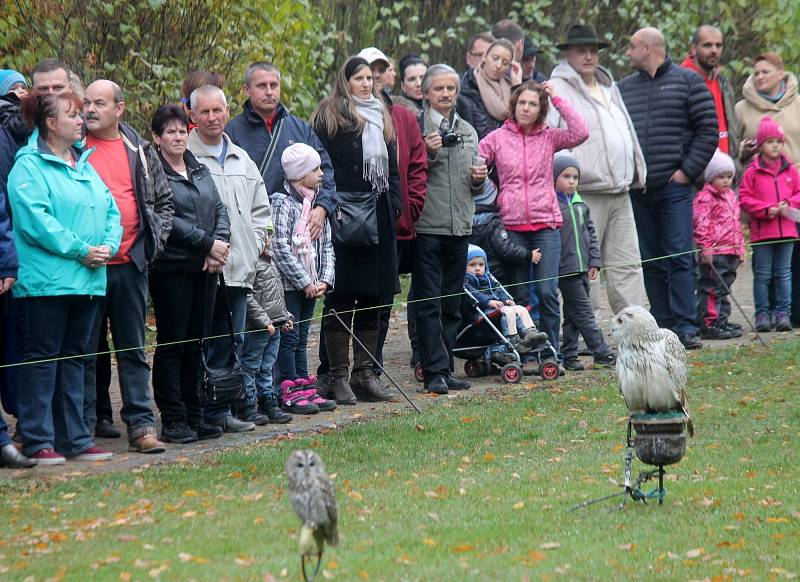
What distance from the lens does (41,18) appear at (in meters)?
14.1

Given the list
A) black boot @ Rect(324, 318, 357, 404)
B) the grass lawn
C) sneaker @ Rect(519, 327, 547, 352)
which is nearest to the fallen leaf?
the grass lawn

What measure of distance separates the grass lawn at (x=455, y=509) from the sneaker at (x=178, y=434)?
2.04 feet

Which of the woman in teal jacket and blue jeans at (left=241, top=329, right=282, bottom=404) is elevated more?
the woman in teal jacket

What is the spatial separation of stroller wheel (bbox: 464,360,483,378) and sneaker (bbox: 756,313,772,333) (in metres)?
3.50

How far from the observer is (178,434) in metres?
10.5

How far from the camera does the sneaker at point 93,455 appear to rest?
9750 millimetres

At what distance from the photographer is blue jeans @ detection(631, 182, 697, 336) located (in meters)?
14.4

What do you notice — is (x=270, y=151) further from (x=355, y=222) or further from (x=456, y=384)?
(x=456, y=384)

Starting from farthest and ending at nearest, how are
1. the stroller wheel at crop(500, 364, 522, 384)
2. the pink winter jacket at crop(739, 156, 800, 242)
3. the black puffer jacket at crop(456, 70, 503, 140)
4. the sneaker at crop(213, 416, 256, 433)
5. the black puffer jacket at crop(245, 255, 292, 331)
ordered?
the pink winter jacket at crop(739, 156, 800, 242) → the black puffer jacket at crop(456, 70, 503, 140) → the stroller wheel at crop(500, 364, 522, 384) → the black puffer jacket at crop(245, 255, 292, 331) → the sneaker at crop(213, 416, 256, 433)

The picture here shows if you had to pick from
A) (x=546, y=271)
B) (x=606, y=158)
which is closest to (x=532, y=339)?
(x=546, y=271)

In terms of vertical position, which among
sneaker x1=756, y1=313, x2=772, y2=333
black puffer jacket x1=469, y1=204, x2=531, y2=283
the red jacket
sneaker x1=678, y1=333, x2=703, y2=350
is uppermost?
the red jacket

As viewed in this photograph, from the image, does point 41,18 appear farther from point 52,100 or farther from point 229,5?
point 52,100

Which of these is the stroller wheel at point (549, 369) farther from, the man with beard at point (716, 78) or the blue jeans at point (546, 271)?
the man with beard at point (716, 78)

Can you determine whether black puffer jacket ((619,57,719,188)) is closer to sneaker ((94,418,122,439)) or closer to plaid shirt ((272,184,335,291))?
plaid shirt ((272,184,335,291))
